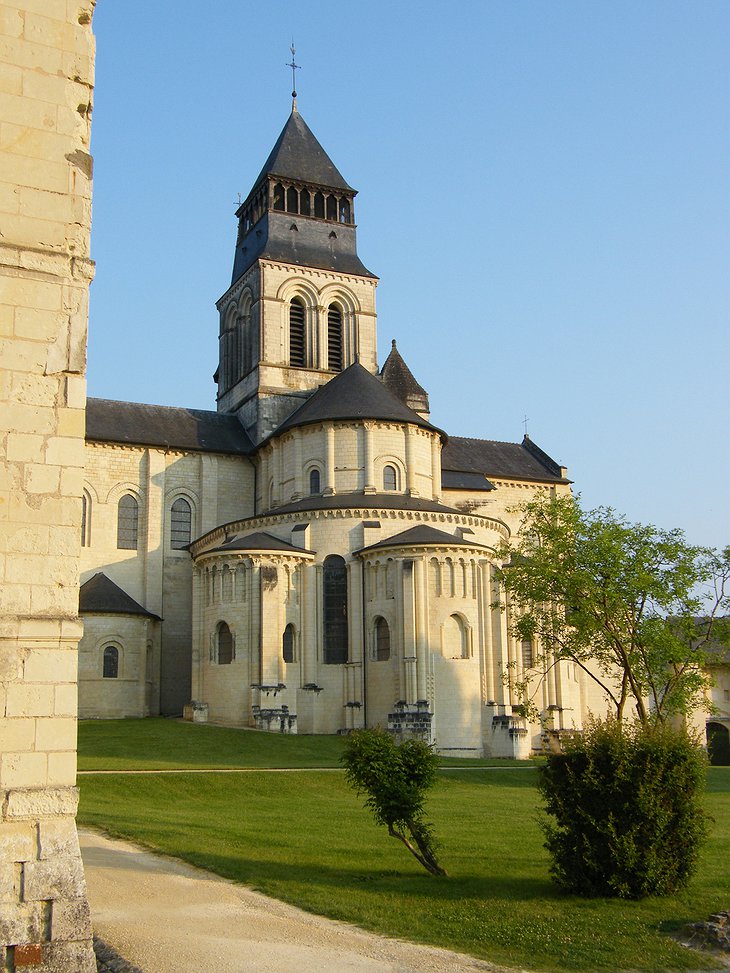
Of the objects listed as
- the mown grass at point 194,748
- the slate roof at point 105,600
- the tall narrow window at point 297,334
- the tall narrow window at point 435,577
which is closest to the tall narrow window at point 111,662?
the slate roof at point 105,600

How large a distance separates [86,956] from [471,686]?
31.2 metres

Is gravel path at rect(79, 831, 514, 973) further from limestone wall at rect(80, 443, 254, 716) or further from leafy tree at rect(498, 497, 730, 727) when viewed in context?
limestone wall at rect(80, 443, 254, 716)

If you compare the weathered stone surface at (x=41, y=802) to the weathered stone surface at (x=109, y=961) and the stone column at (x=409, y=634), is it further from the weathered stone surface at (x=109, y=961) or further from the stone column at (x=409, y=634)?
the stone column at (x=409, y=634)

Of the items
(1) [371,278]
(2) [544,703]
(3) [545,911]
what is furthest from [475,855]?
(1) [371,278]

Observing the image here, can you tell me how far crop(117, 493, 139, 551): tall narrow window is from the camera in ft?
157

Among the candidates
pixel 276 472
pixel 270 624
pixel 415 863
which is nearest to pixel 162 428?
pixel 276 472

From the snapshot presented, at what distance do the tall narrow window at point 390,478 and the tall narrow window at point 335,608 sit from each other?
4712mm

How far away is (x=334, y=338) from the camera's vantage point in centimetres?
5609

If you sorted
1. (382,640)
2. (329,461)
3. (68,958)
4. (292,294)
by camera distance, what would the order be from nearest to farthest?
(68,958) < (382,640) < (329,461) < (292,294)

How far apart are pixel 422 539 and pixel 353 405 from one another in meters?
8.25

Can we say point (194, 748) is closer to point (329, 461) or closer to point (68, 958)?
point (329, 461)

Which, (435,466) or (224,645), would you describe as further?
(435,466)

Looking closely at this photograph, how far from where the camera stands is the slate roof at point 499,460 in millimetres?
54938

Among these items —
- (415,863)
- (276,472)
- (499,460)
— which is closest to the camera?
(415,863)
